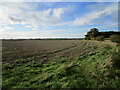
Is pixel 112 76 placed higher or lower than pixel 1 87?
higher

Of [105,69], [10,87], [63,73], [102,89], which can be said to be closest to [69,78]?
[63,73]

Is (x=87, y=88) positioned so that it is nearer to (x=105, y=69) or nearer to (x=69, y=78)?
(x=69, y=78)

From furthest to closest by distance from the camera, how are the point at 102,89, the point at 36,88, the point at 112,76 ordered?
the point at 112,76
the point at 36,88
the point at 102,89

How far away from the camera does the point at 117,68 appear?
7934 mm

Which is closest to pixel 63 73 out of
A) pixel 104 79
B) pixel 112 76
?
pixel 104 79

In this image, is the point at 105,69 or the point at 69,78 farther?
the point at 105,69

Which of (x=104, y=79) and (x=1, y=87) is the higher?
(x=104, y=79)

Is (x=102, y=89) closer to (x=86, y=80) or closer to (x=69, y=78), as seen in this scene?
(x=86, y=80)

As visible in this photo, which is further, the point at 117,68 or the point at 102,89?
the point at 117,68

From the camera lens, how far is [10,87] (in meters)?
6.39

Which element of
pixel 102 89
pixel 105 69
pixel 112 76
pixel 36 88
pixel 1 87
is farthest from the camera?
pixel 105 69

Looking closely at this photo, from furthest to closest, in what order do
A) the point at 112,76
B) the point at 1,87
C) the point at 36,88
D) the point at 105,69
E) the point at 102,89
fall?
A: the point at 105,69
the point at 112,76
the point at 1,87
the point at 36,88
the point at 102,89

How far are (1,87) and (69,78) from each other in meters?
4.74

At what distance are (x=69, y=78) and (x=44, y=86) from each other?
6.25 ft
